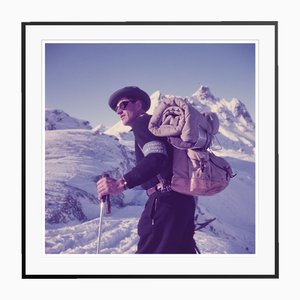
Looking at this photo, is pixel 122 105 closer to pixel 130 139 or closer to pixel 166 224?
pixel 130 139

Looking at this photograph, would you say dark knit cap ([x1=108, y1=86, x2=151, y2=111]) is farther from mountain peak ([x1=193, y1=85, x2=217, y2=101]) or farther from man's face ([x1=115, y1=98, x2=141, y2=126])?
mountain peak ([x1=193, y1=85, x2=217, y2=101])

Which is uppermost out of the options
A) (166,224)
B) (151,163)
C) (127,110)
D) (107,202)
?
(127,110)

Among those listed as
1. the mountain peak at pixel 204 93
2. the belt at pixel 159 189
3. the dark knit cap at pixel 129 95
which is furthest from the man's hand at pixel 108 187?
the mountain peak at pixel 204 93

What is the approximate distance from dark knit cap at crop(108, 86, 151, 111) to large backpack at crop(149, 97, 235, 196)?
89mm

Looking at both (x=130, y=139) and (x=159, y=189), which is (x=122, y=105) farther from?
(x=159, y=189)

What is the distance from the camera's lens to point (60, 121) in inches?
98.0

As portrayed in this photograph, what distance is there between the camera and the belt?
2.45 meters

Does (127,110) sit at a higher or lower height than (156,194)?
higher

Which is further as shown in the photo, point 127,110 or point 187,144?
point 127,110

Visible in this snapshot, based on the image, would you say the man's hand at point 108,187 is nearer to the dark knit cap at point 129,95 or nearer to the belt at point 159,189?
the belt at point 159,189

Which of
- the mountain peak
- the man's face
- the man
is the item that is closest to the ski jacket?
the man

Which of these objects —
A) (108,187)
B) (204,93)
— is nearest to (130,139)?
(108,187)

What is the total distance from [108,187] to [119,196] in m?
0.07
